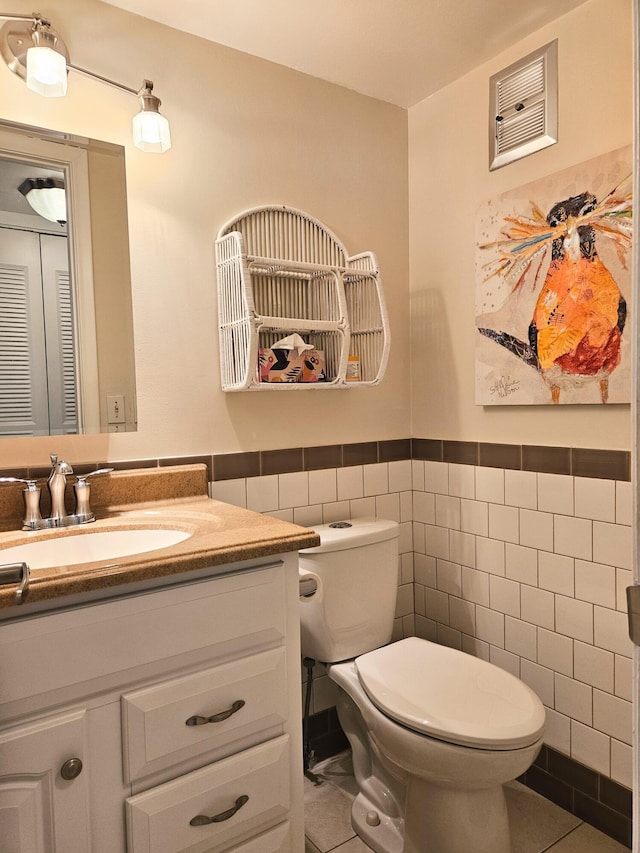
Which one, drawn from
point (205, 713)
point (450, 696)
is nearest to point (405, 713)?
point (450, 696)

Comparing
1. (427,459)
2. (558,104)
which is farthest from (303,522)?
(558,104)

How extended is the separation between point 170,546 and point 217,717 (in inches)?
12.8

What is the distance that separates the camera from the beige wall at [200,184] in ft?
4.86

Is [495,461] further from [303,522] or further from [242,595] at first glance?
[242,595]

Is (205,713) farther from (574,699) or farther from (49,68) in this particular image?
(49,68)

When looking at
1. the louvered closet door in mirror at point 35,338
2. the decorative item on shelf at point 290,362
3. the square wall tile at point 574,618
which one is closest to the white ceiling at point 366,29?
the louvered closet door in mirror at point 35,338

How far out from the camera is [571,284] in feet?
5.24

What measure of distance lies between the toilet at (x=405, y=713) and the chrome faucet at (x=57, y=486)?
0.59 metres

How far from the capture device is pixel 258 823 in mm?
1150

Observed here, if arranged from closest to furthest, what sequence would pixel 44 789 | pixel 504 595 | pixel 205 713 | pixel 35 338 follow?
pixel 44 789 → pixel 205 713 → pixel 35 338 → pixel 504 595

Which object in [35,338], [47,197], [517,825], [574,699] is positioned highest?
[47,197]

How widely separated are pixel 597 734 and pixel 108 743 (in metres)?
1.29

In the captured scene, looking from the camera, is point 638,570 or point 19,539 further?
point 19,539

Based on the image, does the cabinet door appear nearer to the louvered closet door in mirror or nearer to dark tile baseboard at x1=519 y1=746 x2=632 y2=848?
the louvered closet door in mirror
